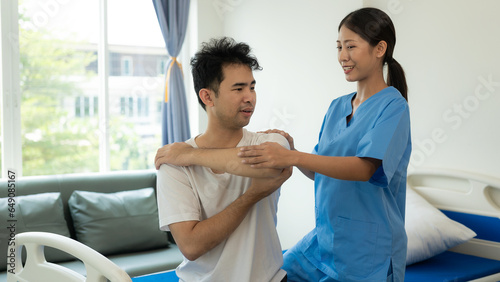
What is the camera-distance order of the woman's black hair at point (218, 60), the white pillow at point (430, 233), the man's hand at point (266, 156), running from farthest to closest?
the white pillow at point (430, 233) → the woman's black hair at point (218, 60) → the man's hand at point (266, 156)

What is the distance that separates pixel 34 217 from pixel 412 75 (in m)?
2.19

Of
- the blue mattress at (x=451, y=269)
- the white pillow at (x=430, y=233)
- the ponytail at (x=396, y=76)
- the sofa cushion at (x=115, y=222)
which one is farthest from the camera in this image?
Answer: the sofa cushion at (x=115, y=222)

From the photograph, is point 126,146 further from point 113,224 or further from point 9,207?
point 9,207

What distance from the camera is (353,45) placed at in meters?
1.49

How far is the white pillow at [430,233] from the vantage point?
2238mm

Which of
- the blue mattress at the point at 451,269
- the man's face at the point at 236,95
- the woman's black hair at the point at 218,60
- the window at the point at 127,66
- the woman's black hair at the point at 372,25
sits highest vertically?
the window at the point at 127,66

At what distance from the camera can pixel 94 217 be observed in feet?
9.59

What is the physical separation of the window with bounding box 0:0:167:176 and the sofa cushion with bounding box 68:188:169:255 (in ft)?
2.09

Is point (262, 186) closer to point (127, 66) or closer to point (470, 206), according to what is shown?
point (470, 206)

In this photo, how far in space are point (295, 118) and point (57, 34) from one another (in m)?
1.76

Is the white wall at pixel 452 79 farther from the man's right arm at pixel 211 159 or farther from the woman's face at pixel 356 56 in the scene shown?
the man's right arm at pixel 211 159

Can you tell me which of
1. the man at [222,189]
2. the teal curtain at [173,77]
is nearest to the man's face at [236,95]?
the man at [222,189]

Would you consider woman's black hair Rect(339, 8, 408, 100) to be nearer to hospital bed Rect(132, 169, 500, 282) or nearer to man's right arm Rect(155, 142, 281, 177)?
man's right arm Rect(155, 142, 281, 177)

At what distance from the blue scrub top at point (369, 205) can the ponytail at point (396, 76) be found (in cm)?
11
